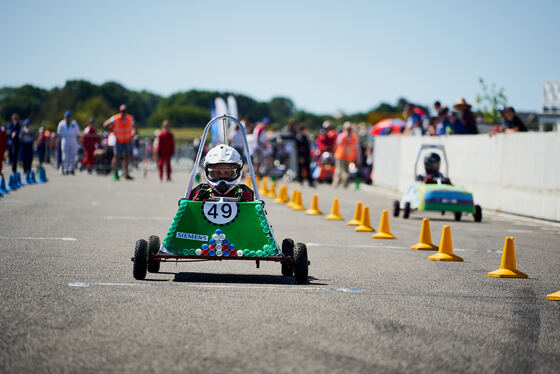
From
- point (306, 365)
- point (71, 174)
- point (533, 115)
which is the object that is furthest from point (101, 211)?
point (533, 115)

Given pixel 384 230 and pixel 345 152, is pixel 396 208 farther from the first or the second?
pixel 345 152

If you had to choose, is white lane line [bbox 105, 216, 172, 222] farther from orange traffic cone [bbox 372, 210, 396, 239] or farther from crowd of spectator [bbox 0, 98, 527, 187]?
crowd of spectator [bbox 0, 98, 527, 187]

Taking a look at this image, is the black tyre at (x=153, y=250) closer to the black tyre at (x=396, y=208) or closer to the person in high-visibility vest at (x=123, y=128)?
the black tyre at (x=396, y=208)

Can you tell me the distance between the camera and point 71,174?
35.8 metres

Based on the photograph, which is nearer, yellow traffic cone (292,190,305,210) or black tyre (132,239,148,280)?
black tyre (132,239,148,280)

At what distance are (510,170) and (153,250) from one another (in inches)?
485

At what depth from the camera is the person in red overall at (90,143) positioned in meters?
36.3

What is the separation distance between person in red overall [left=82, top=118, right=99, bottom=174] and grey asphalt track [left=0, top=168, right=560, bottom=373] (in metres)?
23.1

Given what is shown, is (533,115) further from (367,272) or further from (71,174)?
(367,272)

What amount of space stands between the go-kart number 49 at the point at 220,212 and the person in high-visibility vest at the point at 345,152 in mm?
21892

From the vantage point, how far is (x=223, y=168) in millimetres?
9977

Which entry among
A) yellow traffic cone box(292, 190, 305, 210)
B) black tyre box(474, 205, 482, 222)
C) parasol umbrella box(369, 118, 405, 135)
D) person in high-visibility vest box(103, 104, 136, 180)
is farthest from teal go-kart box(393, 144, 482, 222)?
parasol umbrella box(369, 118, 405, 135)

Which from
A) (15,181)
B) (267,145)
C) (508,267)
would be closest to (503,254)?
(508,267)

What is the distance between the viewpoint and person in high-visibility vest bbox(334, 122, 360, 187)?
3109 centimetres
